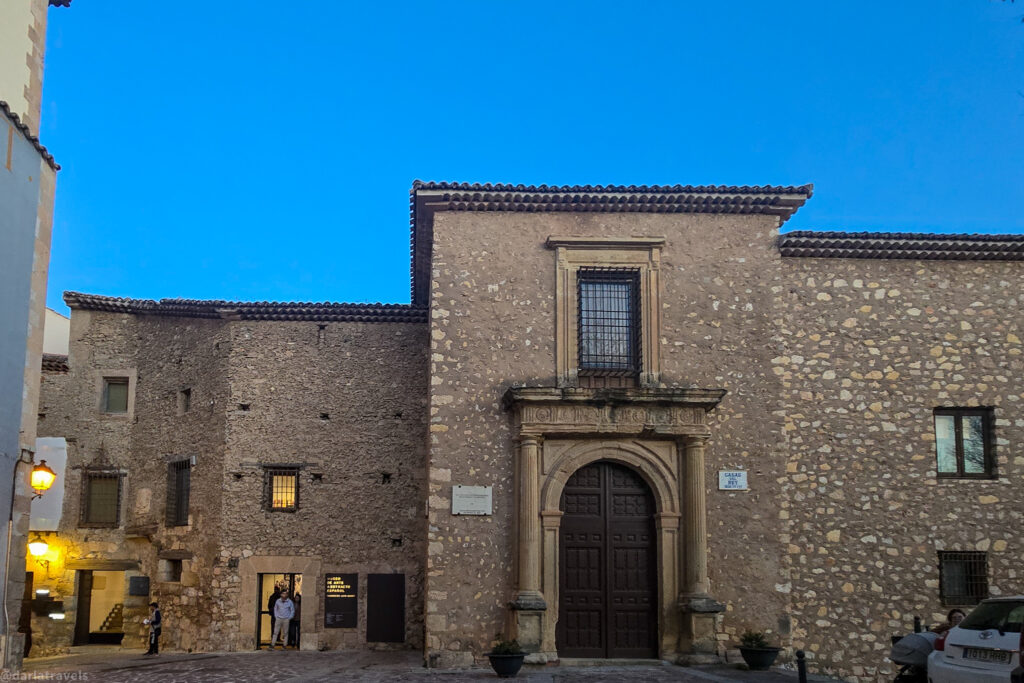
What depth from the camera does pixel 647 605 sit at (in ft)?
54.0

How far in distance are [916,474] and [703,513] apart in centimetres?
397

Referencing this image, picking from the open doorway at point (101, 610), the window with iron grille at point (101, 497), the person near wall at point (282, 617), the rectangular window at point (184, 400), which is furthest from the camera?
the open doorway at point (101, 610)

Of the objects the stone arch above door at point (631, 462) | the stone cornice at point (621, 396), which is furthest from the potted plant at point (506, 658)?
the stone cornice at point (621, 396)

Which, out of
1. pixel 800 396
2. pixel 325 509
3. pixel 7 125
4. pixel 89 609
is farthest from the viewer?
pixel 89 609

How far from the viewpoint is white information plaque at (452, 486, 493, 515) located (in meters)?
16.5

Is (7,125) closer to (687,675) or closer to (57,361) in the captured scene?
(57,361)

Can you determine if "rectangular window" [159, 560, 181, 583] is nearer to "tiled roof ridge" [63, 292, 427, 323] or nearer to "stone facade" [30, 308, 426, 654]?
"stone facade" [30, 308, 426, 654]

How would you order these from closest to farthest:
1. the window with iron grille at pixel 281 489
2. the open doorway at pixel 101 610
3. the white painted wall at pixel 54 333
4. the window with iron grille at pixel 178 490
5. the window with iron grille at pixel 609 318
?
the window with iron grille at pixel 609 318 < the window with iron grille at pixel 281 489 < the window with iron grille at pixel 178 490 < the open doorway at pixel 101 610 < the white painted wall at pixel 54 333

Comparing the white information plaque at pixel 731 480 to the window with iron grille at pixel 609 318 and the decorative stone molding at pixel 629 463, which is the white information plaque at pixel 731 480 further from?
the window with iron grille at pixel 609 318

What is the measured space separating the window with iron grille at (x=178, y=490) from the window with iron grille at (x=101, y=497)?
4.37 feet

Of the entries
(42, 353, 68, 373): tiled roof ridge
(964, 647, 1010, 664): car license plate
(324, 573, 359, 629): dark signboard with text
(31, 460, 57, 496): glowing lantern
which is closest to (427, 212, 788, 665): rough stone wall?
(324, 573, 359, 629): dark signboard with text

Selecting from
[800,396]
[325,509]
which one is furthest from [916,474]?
[325,509]

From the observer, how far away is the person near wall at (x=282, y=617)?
67.7 ft

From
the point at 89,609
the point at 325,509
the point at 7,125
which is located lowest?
the point at 89,609
